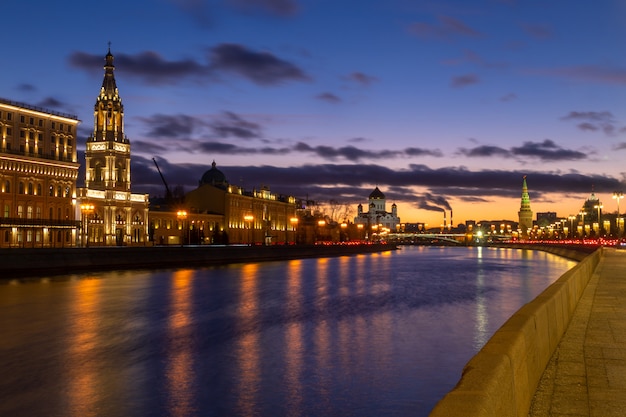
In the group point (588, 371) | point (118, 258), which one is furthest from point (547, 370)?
point (118, 258)

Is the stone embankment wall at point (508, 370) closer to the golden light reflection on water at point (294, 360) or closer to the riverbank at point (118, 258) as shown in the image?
the golden light reflection on water at point (294, 360)

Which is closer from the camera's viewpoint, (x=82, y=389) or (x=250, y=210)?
(x=82, y=389)

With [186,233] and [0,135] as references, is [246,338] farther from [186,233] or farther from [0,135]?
[186,233]

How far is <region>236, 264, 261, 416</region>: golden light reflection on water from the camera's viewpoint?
16828 mm

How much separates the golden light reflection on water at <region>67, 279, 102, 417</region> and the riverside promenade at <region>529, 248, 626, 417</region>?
10947 mm

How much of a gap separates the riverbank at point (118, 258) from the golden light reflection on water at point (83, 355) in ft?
65.4

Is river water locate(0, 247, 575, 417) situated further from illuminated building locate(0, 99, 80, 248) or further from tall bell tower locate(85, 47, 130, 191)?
tall bell tower locate(85, 47, 130, 191)

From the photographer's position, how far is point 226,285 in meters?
57.1

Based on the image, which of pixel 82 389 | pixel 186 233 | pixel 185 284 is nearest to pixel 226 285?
pixel 185 284

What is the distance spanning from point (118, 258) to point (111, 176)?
46.7 meters

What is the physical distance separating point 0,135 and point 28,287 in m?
47.6

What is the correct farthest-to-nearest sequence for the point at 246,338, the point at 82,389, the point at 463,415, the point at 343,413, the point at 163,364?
the point at 246,338
the point at 163,364
the point at 82,389
the point at 343,413
the point at 463,415

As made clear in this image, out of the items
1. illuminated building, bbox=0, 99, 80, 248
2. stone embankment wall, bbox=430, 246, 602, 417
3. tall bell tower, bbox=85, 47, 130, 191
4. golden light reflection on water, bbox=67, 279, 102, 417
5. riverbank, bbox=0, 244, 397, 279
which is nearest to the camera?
stone embankment wall, bbox=430, 246, 602, 417

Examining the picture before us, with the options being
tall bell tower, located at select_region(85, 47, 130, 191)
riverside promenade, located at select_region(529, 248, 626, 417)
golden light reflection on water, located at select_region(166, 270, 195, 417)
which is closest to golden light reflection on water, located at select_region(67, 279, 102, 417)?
golden light reflection on water, located at select_region(166, 270, 195, 417)
